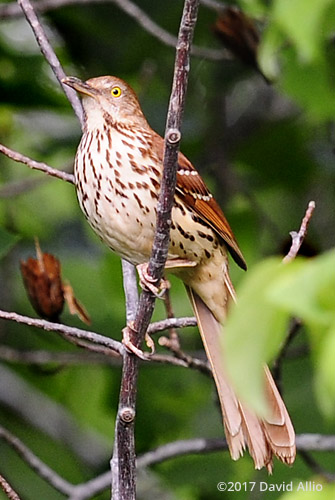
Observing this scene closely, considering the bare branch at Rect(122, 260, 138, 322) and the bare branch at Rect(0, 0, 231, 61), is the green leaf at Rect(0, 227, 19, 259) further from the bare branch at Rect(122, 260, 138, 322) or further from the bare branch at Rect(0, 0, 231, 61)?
the bare branch at Rect(0, 0, 231, 61)

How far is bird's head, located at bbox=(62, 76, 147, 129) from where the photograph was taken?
3.54 metres

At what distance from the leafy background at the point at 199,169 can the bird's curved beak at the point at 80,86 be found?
2.11 feet

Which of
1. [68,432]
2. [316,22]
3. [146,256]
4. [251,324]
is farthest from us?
[68,432]

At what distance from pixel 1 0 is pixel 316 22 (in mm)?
3748

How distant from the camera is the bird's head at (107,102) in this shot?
3.54 m

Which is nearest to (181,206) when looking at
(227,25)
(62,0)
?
(227,25)

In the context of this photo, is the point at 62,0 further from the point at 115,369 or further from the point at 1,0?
the point at 115,369

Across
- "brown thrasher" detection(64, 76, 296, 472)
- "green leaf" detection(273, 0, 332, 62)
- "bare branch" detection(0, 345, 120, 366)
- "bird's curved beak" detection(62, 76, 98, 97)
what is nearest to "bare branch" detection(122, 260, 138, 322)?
"brown thrasher" detection(64, 76, 296, 472)

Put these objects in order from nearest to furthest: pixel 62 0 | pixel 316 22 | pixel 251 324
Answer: pixel 251 324
pixel 316 22
pixel 62 0

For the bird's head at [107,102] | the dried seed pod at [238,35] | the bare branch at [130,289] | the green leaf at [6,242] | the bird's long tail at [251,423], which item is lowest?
the bird's long tail at [251,423]

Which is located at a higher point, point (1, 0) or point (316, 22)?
point (1, 0)

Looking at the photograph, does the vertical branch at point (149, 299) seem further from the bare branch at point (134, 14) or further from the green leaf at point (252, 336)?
the bare branch at point (134, 14)

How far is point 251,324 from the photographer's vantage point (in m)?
1.45

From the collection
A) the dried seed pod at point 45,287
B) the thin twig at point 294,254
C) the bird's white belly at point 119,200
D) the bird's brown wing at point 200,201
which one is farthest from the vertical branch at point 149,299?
the bird's brown wing at point 200,201
